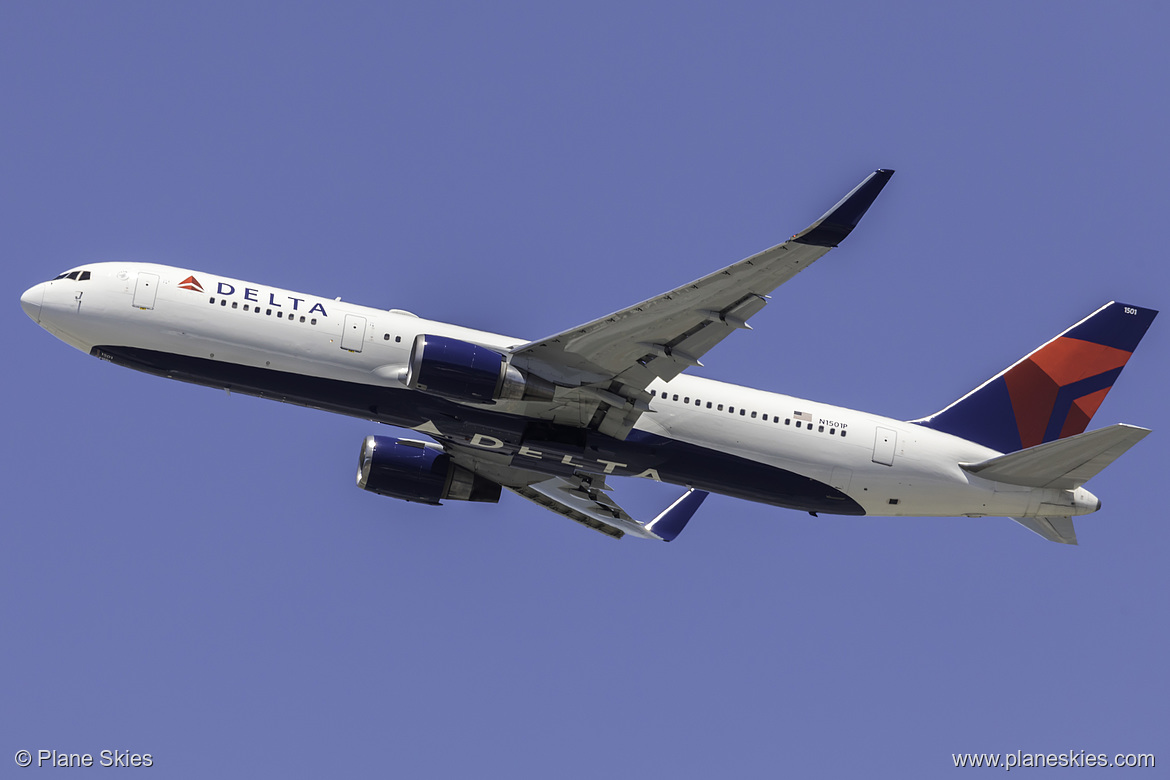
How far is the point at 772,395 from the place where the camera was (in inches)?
1537

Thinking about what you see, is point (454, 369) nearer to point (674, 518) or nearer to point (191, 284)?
point (191, 284)

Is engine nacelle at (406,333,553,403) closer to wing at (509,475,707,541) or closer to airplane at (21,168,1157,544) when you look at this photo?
airplane at (21,168,1157,544)

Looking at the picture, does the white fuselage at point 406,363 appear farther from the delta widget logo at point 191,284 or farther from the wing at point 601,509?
the wing at point 601,509

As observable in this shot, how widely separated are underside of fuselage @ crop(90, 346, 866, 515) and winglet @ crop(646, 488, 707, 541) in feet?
24.7

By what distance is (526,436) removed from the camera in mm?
36781

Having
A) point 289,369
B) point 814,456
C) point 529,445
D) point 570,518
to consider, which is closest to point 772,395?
point 814,456

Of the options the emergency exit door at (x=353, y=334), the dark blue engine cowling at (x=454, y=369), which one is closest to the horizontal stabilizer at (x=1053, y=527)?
the dark blue engine cowling at (x=454, y=369)

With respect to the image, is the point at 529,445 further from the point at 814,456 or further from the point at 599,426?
the point at 814,456

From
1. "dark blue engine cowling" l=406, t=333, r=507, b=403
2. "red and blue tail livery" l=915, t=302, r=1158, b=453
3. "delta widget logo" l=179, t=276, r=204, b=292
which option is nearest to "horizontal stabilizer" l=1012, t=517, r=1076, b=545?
"red and blue tail livery" l=915, t=302, r=1158, b=453

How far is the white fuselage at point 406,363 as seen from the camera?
35.6 metres

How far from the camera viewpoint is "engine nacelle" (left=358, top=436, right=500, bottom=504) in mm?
42312

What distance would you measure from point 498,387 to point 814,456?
10122 millimetres

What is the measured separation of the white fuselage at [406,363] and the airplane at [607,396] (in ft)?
0.16

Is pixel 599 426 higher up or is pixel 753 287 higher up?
pixel 753 287
